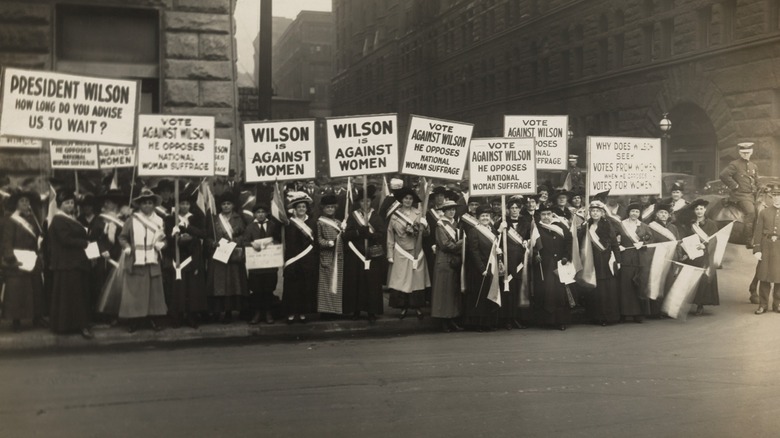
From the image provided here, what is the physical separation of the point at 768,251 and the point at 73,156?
1103cm

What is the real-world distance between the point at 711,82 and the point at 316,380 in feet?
80.7

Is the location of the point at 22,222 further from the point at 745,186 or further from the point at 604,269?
the point at 745,186

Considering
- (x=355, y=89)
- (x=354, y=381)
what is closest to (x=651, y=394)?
(x=354, y=381)

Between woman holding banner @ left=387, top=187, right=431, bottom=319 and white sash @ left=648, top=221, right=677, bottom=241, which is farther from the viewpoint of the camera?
white sash @ left=648, top=221, right=677, bottom=241

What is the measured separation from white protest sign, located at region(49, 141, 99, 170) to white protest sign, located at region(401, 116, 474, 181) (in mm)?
4782

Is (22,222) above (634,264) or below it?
above

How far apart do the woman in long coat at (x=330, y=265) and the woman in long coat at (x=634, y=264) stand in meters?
4.28

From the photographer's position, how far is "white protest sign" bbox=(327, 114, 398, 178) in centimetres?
1138

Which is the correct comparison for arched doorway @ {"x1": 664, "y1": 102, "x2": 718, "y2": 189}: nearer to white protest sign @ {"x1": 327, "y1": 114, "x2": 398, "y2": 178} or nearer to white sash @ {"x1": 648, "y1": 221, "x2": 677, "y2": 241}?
white sash @ {"x1": 648, "y1": 221, "x2": 677, "y2": 241}

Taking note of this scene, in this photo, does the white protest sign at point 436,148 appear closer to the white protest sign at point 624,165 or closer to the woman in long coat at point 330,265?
the woman in long coat at point 330,265

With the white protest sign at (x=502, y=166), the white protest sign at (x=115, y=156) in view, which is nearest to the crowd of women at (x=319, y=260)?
the white protest sign at (x=502, y=166)

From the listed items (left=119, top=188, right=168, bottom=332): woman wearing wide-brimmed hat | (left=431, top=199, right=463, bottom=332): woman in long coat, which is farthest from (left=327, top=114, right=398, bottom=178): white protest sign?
(left=119, top=188, right=168, bottom=332): woman wearing wide-brimmed hat

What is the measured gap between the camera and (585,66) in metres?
37.4

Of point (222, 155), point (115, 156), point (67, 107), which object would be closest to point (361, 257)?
point (222, 155)
